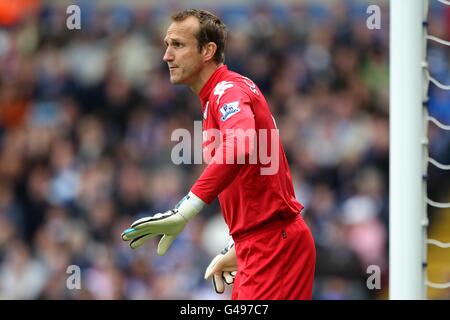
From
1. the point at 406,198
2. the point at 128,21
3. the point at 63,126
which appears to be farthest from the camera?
the point at 128,21

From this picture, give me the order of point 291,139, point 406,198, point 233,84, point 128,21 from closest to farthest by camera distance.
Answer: point 233,84
point 406,198
point 291,139
point 128,21

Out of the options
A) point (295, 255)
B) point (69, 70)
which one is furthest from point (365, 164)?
point (295, 255)

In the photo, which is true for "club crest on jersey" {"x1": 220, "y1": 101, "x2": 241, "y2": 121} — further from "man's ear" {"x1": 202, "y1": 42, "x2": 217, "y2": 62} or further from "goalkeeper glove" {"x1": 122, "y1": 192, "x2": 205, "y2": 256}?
"man's ear" {"x1": 202, "y1": 42, "x2": 217, "y2": 62}

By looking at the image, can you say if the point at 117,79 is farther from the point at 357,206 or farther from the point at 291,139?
the point at 357,206

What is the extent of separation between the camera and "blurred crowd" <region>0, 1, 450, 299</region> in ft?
30.0

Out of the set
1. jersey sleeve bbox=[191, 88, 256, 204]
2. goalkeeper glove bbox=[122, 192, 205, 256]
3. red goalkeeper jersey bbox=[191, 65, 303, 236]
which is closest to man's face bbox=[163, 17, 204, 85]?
red goalkeeper jersey bbox=[191, 65, 303, 236]

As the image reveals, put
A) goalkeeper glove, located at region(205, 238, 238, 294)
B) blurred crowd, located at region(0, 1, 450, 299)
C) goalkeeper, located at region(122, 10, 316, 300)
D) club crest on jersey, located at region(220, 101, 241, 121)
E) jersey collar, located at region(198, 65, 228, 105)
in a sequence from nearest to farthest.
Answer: club crest on jersey, located at region(220, 101, 241, 121) < goalkeeper, located at region(122, 10, 316, 300) < jersey collar, located at region(198, 65, 228, 105) < goalkeeper glove, located at region(205, 238, 238, 294) < blurred crowd, located at region(0, 1, 450, 299)

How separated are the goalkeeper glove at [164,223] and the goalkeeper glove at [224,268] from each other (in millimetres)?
818

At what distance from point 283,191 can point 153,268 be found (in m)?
5.10

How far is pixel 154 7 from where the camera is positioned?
39.2 feet

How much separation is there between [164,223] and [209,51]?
109 centimetres

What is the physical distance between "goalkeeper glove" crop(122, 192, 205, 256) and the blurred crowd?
486 centimetres

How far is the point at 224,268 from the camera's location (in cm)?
494

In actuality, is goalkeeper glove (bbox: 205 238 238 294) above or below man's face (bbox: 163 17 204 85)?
below
